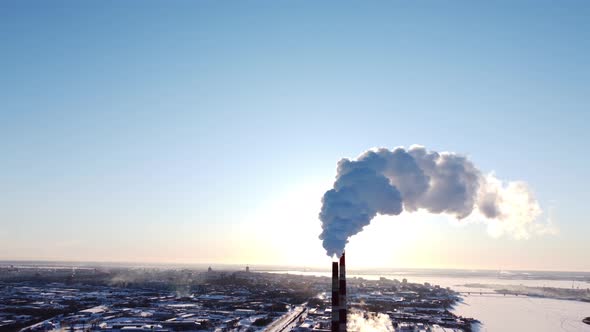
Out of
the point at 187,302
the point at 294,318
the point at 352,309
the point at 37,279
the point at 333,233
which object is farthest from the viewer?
the point at 37,279

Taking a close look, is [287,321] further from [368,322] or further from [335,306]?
[335,306]

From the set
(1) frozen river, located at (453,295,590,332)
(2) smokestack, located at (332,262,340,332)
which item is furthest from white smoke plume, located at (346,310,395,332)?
(2) smokestack, located at (332,262,340,332)

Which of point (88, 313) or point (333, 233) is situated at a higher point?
point (333, 233)

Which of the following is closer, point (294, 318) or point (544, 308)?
point (294, 318)

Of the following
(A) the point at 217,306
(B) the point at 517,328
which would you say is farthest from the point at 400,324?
(A) the point at 217,306

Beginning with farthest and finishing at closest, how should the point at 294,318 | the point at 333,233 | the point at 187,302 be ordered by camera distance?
the point at 187,302 < the point at 294,318 < the point at 333,233

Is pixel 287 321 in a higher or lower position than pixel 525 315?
lower

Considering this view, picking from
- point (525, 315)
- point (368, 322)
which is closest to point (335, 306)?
point (368, 322)

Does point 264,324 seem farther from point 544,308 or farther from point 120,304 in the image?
point 544,308

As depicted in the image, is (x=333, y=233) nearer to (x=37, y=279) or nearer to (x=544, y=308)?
(x=544, y=308)

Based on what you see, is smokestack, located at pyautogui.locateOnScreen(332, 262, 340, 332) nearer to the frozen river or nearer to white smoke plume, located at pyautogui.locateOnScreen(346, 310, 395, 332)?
white smoke plume, located at pyautogui.locateOnScreen(346, 310, 395, 332)
